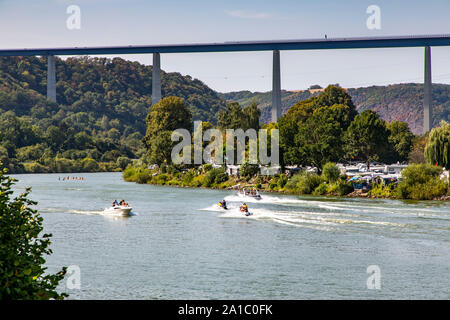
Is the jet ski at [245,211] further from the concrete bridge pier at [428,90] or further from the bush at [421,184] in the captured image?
the concrete bridge pier at [428,90]

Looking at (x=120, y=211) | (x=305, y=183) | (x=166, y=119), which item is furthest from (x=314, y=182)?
(x=166, y=119)

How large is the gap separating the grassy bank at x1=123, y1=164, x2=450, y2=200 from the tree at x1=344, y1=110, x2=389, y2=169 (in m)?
13.4

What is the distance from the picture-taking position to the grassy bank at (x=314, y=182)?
59.1 meters

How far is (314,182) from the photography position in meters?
70.3

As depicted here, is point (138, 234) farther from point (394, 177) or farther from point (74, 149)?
point (74, 149)

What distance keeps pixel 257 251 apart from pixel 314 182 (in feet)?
130

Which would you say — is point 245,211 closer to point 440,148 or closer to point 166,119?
point 440,148

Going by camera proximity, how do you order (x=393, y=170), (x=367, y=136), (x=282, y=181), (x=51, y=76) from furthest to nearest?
(x=51, y=76)
(x=367, y=136)
(x=282, y=181)
(x=393, y=170)

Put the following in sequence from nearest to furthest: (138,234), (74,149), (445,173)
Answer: (138,234), (445,173), (74,149)

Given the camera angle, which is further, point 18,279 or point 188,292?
point 188,292

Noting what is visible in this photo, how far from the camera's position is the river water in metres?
23.5

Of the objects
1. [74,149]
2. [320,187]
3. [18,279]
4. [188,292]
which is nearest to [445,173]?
[320,187]

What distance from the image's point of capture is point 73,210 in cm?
5072

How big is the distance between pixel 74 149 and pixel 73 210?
4246 inches
